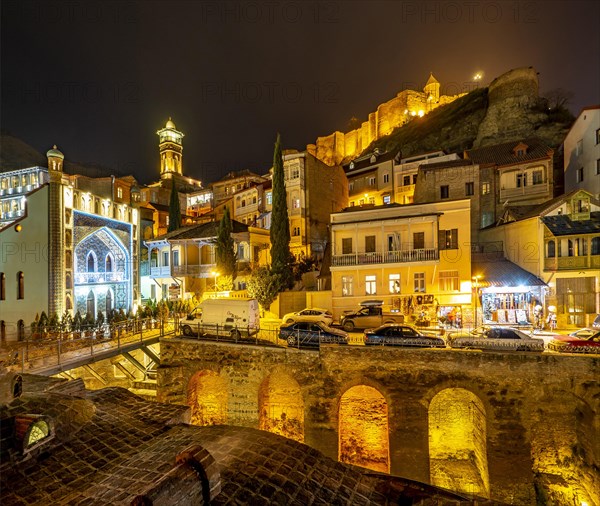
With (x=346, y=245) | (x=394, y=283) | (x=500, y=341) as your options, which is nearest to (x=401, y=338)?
(x=500, y=341)

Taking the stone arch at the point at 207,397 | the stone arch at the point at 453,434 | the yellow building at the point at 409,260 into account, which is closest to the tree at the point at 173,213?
the yellow building at the point at 409,260

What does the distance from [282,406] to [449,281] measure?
15.2m

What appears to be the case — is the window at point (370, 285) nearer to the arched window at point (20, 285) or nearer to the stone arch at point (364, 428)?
the stone arch at point (364, 428)

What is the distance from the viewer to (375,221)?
81.0ft

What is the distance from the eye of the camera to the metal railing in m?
15.0

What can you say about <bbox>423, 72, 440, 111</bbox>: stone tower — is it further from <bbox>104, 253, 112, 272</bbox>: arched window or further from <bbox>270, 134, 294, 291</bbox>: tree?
<bbox>104, 253, 112, 272</bbox>: arched window

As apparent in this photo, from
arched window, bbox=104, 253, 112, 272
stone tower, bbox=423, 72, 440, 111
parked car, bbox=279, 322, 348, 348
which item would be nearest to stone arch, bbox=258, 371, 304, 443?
parked car, bbox=279, 322, 348, 348

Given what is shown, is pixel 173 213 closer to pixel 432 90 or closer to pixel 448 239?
pixel 448 239

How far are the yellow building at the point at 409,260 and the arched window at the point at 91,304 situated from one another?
21.1m

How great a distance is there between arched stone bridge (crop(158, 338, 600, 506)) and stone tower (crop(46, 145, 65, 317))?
12.1 metres

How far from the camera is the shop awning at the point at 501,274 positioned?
2286cm

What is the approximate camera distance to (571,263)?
21984 millimetres

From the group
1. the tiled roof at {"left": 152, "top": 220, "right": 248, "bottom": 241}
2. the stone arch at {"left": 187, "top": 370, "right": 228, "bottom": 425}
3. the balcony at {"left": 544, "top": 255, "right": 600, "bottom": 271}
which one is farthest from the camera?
the tiled roof at {"left": 152, "top": 220, "right": 248, "bottom": 241}

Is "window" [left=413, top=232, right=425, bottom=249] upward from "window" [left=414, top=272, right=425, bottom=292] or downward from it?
upward
